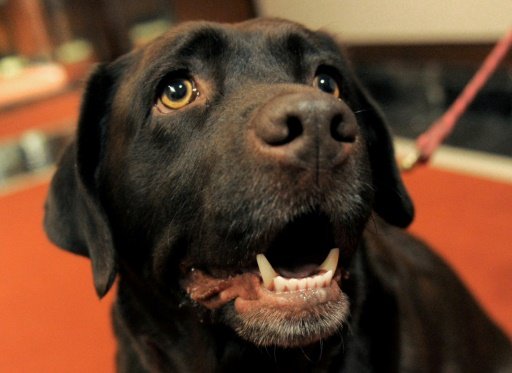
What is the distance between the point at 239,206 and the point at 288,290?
0.17m

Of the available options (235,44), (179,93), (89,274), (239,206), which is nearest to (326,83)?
(235,44)

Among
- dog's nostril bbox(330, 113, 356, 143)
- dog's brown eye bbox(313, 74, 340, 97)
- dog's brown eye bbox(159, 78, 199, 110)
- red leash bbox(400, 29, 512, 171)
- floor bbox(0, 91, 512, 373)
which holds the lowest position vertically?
floor bbox(0, 91, 512, 373)

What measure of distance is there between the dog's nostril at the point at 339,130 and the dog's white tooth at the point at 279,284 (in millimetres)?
267

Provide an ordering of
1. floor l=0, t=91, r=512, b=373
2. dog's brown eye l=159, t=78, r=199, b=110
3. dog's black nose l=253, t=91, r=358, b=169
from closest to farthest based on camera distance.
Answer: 1. dog's black nose l=253, t=91, r=358, b=169
2. dog's brown eye l=159, t=78, r=199, b=110
3. floor l=0, t=91, r=512, b=373

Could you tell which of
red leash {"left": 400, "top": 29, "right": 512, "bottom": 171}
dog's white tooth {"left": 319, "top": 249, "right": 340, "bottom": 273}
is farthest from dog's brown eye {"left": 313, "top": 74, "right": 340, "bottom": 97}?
red leash {"left": 400, "top": 29, "right": 512, "bottom": 171}

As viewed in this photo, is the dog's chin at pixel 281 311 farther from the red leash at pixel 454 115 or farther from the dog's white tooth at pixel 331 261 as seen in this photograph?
the red leash at pixel 454 115

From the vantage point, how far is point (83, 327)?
93.7 inches

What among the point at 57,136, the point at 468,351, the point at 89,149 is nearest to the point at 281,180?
the point at 89,149

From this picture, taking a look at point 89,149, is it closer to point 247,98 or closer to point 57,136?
point 247,98

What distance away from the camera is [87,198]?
121 centimetres

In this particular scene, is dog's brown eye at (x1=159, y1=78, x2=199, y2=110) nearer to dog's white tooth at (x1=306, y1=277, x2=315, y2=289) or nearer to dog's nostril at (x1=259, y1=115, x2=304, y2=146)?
dog's nostril at (x1=259, y1=115, x2=304, y2=146)

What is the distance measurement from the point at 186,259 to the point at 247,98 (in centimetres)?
33

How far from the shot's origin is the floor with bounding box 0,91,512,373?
7.38ft

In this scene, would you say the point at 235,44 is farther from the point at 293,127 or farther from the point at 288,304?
the point at 288,304
